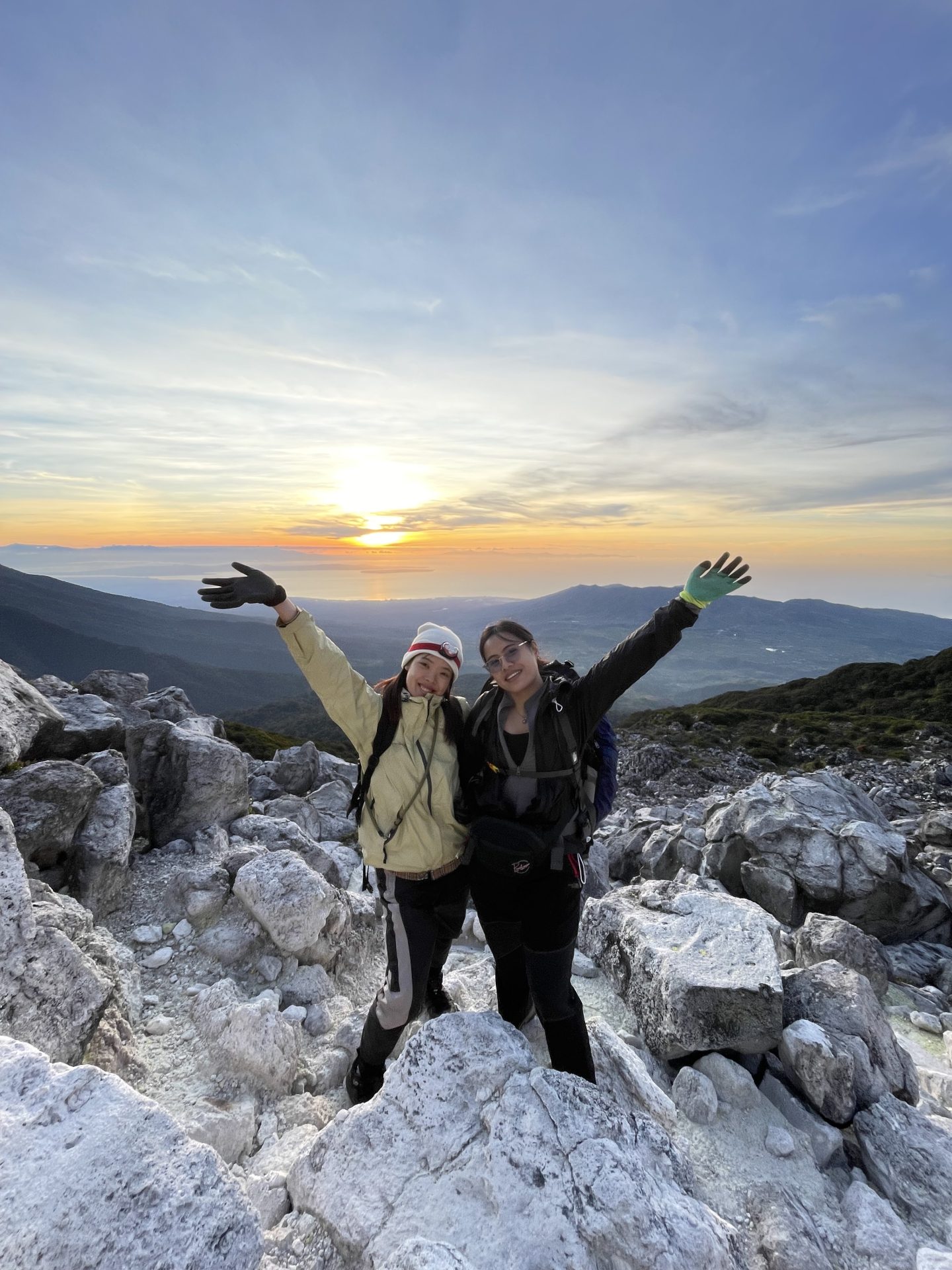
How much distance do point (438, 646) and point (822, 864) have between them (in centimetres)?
1045

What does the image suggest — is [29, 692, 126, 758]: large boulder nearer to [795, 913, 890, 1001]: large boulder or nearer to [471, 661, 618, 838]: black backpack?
[471, 661, 618, 838]: black backpack

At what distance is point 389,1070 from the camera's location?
14.5 feet

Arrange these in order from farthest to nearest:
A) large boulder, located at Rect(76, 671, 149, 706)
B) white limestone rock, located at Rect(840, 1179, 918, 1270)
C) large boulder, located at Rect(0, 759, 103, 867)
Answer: large boulder, located at Rect(76, 671, 149, 706), large boulder, located at Rect(0, 759, 103, 867), white limestone rock, located at Rect(840, 1179, 918, 1270)

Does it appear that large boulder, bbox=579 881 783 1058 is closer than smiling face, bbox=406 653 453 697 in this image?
No

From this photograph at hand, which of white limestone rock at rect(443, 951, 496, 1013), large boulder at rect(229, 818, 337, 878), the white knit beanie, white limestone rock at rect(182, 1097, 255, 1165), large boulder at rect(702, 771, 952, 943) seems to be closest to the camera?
white limestone rock at rect(182, 1097, 255, 1165)

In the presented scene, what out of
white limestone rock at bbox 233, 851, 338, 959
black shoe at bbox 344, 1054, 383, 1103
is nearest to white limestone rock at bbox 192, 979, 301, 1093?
black shoe at bbox 344, 1054, 383, 1103

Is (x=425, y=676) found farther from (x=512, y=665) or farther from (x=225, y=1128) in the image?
(x=225, y=1128)

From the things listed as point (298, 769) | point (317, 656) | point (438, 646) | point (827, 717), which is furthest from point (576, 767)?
point (827, 717)

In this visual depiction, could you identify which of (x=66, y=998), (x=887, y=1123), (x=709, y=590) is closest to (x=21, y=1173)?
(x=66, y=998)

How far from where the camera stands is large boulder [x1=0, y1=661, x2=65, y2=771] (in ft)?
24.3

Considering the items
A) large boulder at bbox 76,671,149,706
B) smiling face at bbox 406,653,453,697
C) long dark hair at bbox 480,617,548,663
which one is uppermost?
long dark hair at bbox 480,617,548,663

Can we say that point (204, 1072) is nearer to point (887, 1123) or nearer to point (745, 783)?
point (887, 1123)

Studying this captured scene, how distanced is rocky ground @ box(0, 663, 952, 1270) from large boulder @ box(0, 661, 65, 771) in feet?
0.20

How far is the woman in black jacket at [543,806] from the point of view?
190 inches
